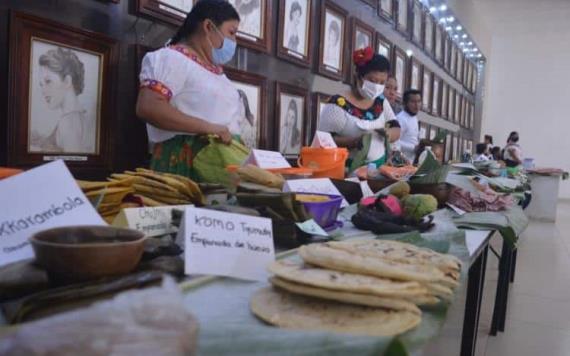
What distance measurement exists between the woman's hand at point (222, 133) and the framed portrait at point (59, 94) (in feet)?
1.76

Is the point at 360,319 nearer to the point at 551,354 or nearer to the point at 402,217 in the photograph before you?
the point at 402,217

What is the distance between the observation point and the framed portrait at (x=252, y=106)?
8.52 ft

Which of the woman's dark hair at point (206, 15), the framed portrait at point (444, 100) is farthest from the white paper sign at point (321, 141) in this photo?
the framed portrait at point (444, 100)

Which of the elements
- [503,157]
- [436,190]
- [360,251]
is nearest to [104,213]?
[360,251]

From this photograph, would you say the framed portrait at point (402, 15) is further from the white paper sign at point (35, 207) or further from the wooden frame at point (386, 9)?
the white paper sign at point (35, 207)

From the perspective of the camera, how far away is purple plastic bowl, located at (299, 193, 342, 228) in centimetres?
111

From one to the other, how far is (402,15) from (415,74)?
3.00 feet

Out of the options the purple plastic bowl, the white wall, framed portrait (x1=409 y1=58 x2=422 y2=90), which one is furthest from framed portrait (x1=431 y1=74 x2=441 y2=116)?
the purple plastic bowl

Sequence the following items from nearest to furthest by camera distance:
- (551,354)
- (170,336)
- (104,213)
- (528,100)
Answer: (170,336)
(104,213)
(551,354)
(528,100)

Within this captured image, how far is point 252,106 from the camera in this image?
2.72 m

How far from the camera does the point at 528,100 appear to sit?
472 inches

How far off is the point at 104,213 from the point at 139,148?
47.0 inches

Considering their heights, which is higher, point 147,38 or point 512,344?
point 147,38

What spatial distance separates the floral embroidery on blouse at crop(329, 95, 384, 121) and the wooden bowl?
2.10m
